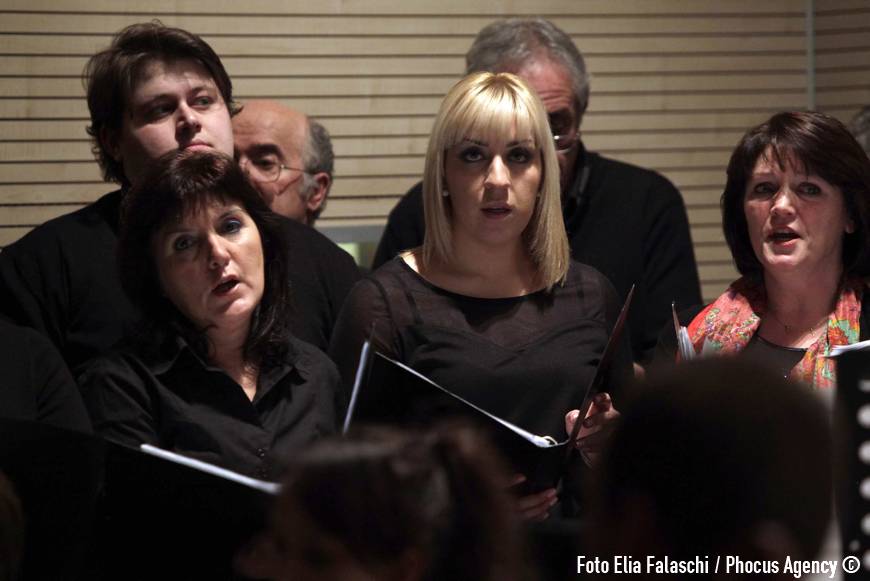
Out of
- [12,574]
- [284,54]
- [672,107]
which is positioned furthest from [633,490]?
[672,107]

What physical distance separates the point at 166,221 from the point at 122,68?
2.57ft

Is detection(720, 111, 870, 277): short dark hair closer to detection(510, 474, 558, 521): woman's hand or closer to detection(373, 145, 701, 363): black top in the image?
detection(373, 145, 701, 363): black top

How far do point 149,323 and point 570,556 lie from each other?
1.30 metres

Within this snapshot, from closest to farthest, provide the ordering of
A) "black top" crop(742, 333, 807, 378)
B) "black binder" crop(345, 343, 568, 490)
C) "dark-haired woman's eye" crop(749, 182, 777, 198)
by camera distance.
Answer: "black binder" crop(345, 343, 568, 490) < "black top" crop(742, 333, 807, 378) < "dark-haired woman's eye" crop(749, 182, 777, 198)

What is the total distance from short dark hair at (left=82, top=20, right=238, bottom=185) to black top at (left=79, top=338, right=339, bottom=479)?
0.87 meters

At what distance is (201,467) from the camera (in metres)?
2.01

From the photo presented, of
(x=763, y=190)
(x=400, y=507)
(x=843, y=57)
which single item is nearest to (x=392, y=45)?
(x=843, y=57)

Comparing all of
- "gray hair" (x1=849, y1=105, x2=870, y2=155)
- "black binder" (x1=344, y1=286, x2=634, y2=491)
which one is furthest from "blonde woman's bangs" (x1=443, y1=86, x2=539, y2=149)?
"gray hair" (x1=849, y1=105, x2=870, y2=155)

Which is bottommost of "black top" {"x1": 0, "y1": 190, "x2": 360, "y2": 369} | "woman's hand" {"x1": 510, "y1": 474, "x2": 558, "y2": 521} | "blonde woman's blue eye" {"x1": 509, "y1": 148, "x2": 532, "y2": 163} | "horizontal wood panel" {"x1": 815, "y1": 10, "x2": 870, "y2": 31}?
"woman's hand" {"x1": 510, "y1": 474, "x2": 558, "y2": 521}

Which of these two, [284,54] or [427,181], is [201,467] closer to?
[427,181]

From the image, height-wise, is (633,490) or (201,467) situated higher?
(633,490)

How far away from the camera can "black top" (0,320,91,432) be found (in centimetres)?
263

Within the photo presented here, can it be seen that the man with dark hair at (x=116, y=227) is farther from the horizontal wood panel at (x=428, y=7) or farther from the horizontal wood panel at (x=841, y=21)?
the horizontal wood panel at (x=841, y=21)

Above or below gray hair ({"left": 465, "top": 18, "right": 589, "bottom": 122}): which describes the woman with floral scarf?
below
